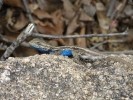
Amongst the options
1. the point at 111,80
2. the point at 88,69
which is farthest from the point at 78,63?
the point at 111,80

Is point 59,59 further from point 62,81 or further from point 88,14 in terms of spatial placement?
point 88,14

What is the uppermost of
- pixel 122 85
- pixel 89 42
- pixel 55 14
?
pixel 122 85

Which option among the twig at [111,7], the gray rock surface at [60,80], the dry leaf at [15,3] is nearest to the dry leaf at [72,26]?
the twig at [111,7]

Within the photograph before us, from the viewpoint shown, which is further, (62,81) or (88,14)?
(88,14)

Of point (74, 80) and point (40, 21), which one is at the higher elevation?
point (74, 80)

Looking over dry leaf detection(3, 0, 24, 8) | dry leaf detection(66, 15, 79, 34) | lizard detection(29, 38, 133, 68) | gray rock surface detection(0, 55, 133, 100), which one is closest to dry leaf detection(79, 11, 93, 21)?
dry leaf detection(66, 15, 79, 34)

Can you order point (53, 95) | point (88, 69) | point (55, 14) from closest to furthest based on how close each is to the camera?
point (53, 95) < point (88, 69) < point (55, 14)

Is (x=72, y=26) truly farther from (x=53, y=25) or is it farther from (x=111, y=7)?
(x=111, y=7)

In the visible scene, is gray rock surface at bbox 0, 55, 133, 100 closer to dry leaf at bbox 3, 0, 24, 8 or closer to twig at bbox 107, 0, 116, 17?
dry leaf at bbox 3, 0, 24, 8
